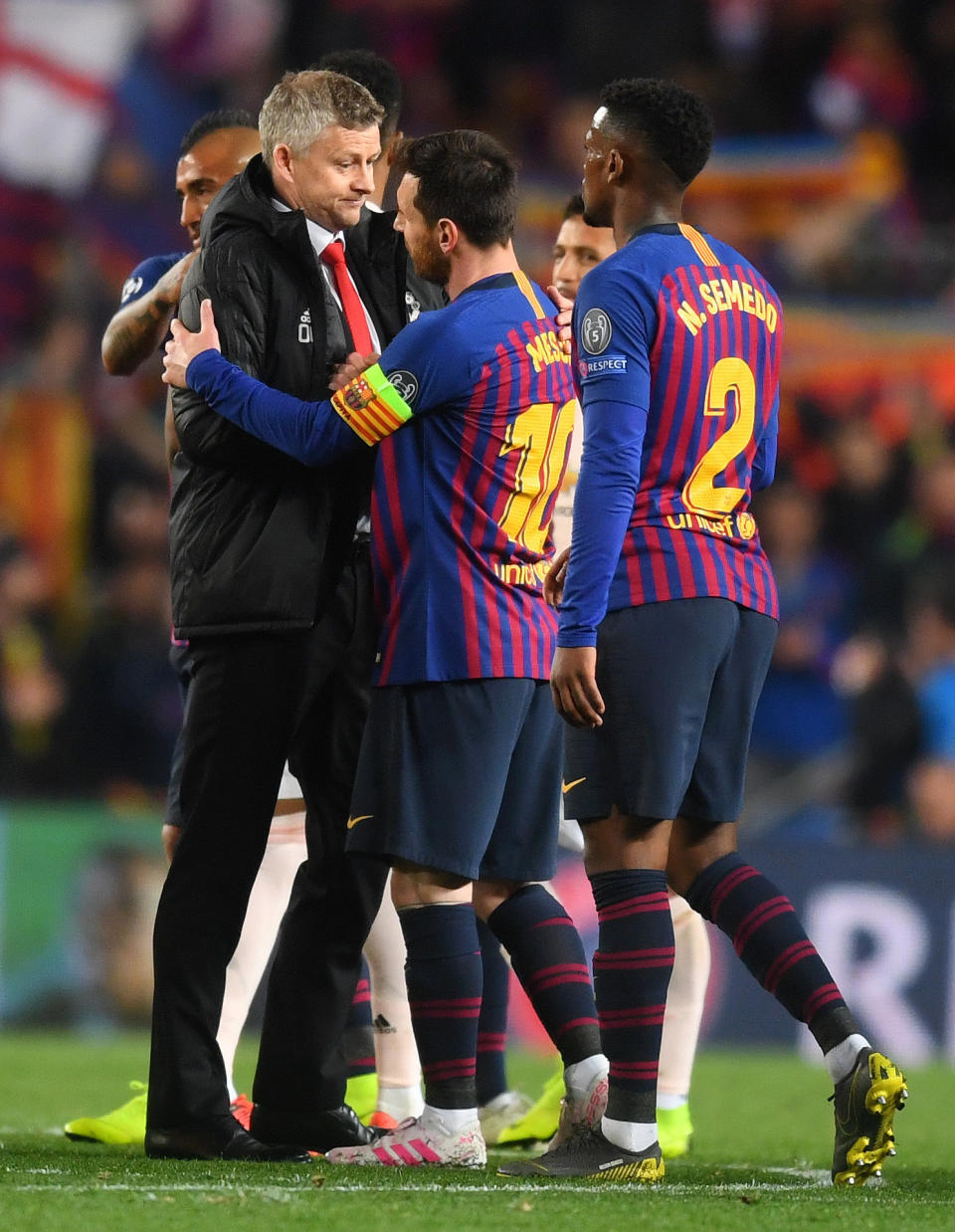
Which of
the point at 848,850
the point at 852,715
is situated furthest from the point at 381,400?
the point at 852,715

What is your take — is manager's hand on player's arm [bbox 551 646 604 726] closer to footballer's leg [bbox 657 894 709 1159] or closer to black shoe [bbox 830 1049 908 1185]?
black shoe [bbox 830 1049 908 1185]

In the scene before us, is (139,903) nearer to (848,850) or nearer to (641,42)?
(848,850)

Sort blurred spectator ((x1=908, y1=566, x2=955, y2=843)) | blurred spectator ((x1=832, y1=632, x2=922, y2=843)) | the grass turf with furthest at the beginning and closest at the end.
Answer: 1. blurred spectator ((x1=832, y1=632, x2=922, y2=843))
2. blurred spectator ((x1=908, y1=566, x2=955, y2=843))
3. the grass turf

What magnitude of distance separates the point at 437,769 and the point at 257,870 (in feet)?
1.64

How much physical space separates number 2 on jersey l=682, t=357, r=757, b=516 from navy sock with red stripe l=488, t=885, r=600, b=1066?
93 centimetres

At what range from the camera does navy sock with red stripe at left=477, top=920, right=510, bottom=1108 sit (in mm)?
5133

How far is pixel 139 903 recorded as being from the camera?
9.00 m

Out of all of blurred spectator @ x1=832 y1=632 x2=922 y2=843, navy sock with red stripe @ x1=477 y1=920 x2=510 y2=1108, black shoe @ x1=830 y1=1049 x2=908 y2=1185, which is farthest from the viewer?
blurred spectator @ x1=832 y1=632 x2=922 y2=843

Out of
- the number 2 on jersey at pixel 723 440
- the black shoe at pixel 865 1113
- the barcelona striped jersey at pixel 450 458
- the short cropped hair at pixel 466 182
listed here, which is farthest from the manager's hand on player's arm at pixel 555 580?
the black shoe at pixel 865 1113

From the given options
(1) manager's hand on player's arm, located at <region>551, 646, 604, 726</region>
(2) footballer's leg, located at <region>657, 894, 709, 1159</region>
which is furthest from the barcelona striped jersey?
(2) footballer's leg, located at <region>657, 894, 709, 1159</region>

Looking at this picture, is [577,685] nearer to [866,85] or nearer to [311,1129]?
[311,1129]

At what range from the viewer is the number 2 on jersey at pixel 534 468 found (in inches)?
165

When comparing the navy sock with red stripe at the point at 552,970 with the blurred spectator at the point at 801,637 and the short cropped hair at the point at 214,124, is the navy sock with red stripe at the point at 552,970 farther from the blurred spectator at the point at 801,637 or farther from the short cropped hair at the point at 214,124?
the blurred spectator at the point at 801,637

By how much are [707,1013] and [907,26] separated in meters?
7.73
